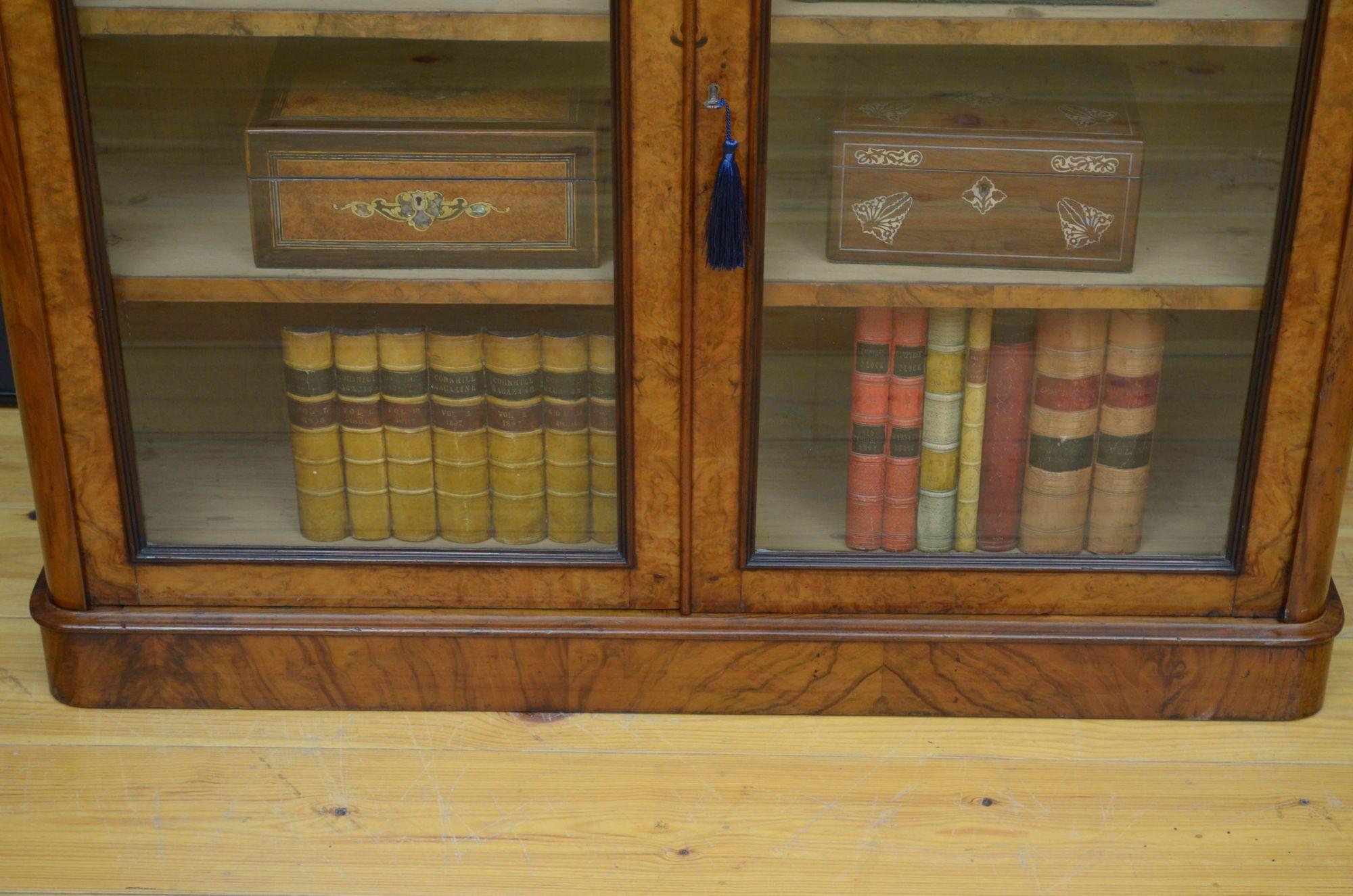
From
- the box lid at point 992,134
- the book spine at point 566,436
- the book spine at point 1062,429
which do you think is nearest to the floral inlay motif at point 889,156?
the box lid at point 992,134

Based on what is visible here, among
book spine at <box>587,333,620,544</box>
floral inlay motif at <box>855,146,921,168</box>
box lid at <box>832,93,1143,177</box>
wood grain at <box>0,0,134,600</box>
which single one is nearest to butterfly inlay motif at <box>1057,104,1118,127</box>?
box lid at <box>832,93,1143,177</box>

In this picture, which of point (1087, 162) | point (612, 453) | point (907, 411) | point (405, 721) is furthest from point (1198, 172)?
point (405, 721)

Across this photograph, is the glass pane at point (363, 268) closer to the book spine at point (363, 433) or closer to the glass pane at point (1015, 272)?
the book spine at point (363, 433)

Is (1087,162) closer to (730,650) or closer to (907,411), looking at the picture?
(907,411)

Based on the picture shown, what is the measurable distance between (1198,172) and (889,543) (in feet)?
1.63

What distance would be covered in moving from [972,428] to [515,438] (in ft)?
1.63

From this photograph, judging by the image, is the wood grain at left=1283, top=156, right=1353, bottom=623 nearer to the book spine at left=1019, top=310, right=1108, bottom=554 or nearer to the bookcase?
the bookcase

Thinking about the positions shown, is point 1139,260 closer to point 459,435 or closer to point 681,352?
point 681,352

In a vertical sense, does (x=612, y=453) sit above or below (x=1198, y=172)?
below

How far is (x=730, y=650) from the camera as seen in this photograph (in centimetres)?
157

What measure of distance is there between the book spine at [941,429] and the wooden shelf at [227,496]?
0.35 metres

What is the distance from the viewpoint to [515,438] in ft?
5.09

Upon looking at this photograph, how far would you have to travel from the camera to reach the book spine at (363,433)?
4.97 feet

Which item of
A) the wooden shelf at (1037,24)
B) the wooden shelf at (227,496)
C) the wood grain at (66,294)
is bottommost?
the wooden shelf at (227,496)
